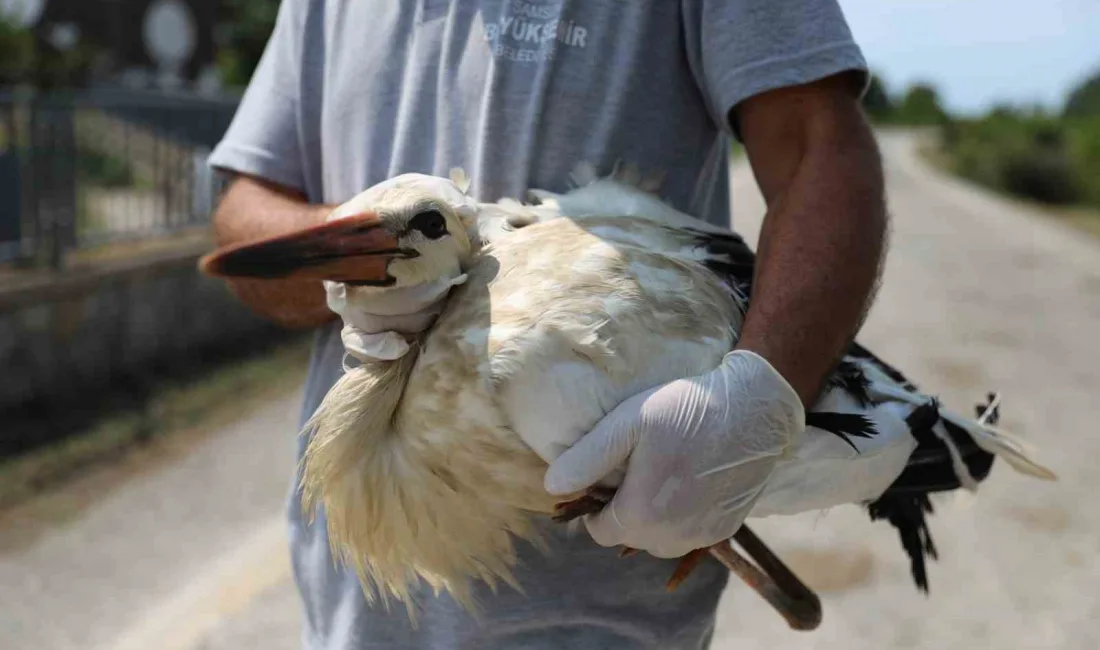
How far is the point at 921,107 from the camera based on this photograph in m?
48.8

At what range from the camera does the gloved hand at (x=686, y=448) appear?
1166 mm

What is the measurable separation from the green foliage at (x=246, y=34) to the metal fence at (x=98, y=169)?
1339 cm

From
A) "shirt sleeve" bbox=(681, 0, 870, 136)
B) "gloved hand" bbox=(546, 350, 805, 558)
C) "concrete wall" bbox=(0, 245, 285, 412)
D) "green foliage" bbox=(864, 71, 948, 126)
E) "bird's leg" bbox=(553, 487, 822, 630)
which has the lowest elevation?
"green foliage" bbox=(864, 71, 948, 126)

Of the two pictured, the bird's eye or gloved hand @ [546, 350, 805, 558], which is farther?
the bird's eye

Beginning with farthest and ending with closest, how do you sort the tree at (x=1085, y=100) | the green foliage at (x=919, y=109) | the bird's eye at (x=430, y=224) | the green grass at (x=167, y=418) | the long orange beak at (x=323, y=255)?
1. the green foliage at (x=919, y=109)
2. the tree at (x=1085, y=100)
3. the green grass at (x=167, y=418)
4. the bird's eye at (x=430, y=224)
5. the long orange beak at (x=323, y=255)

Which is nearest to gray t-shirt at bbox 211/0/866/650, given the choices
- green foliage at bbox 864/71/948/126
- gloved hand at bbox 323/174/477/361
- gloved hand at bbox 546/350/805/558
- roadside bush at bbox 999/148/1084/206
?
gloved hand at bbox 323/174/477/361

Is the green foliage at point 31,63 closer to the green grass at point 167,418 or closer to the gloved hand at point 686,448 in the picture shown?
the green grass at point 167,418

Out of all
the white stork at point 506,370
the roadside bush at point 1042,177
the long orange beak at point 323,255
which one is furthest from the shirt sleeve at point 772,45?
the roadside bush at point 1042,177

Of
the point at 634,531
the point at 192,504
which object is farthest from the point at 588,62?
the point at 192,504

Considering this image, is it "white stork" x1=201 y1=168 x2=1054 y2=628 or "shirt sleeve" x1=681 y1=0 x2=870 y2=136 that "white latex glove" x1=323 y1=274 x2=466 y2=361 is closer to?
"white stork" x1=201 y1=168 x2=1054 y2=628

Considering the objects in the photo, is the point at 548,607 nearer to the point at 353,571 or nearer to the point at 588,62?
the point at 353,571

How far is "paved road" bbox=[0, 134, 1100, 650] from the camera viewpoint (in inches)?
136

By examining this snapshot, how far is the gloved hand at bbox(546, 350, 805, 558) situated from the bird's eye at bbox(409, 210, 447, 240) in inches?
12.7

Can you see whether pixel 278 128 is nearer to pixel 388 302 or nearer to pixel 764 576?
pixel 388 302
